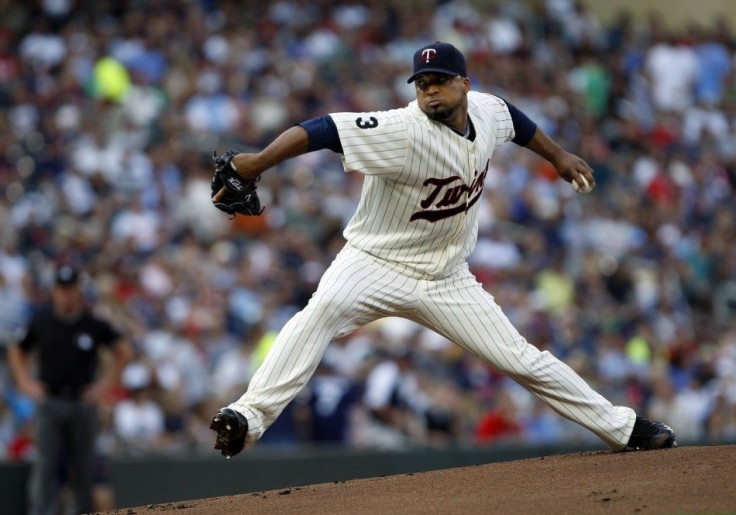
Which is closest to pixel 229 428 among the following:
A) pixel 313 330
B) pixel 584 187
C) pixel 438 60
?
pixel 313 330

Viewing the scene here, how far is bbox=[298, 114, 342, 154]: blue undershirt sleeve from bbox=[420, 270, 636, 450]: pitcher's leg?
895mm

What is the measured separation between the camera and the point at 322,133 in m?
5.50

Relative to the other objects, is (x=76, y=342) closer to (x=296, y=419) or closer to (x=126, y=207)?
(x=296, y=419)

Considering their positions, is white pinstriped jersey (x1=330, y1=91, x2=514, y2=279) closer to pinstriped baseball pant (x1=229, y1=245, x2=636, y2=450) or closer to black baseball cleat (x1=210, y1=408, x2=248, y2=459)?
pinstriped baseball pant (x1=229, y1=245, x2=636, y2=450)

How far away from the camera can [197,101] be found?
13469 millimetres

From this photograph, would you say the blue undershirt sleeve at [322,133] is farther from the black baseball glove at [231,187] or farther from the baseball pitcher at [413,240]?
the black baseball glove at [231,187]

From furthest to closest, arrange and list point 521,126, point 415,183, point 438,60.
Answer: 1. point 521,126
2. point 415,183
3. point 438,60

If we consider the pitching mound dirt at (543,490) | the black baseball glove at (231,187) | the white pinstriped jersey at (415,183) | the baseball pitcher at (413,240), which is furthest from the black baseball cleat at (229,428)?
the white pinstriped jersey at (415,183)

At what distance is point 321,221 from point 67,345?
480cm

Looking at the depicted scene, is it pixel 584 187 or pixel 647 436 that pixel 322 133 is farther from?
pixel 647 436

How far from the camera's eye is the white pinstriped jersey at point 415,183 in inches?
223

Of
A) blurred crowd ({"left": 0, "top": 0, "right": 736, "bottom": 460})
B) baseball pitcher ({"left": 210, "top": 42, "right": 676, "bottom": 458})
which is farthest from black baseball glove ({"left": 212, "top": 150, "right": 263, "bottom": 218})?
blurred crowd ({"left": 0, "top": 0, "right": 736, "bottom": 460})

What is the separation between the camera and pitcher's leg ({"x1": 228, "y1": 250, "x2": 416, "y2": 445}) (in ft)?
18.7

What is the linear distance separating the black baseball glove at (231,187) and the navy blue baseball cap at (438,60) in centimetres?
92
